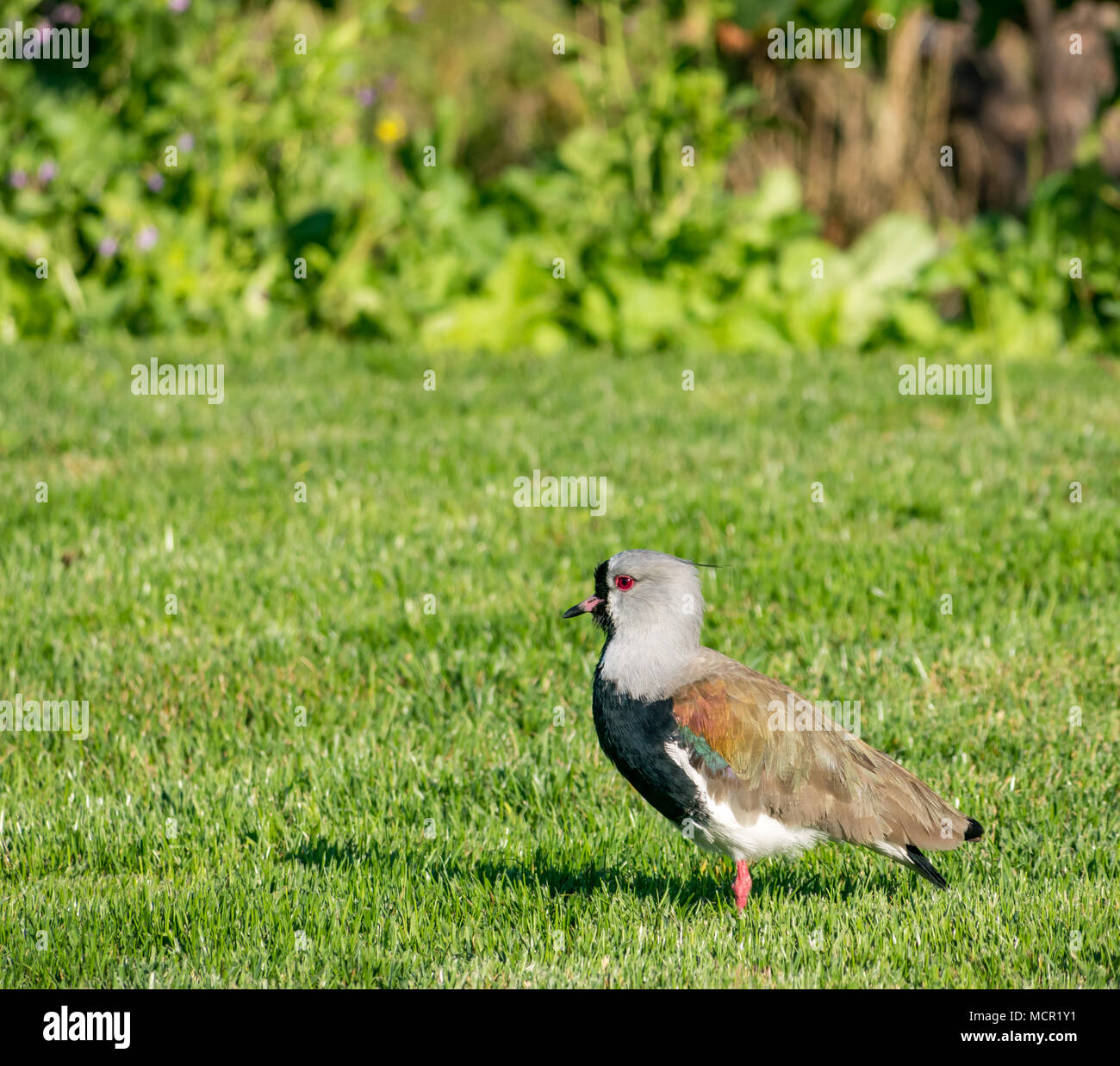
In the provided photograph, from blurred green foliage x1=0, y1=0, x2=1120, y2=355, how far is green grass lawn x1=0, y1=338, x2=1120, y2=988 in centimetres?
130

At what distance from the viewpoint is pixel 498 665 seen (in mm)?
5234

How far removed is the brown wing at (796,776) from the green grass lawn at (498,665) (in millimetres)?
251

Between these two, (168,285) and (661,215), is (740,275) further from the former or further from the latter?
(168,285)

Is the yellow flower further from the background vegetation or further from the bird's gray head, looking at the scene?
the bird's gray head

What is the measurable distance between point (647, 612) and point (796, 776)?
1.91 ft

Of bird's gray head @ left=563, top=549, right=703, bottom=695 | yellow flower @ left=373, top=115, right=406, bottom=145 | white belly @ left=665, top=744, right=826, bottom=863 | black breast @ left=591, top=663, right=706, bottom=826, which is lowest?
white belly @ left=665, top=744, right=826, bottom=863

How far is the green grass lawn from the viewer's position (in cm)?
358

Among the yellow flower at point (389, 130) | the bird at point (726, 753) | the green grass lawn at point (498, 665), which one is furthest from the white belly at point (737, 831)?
the yellow flower at point (389, 130)

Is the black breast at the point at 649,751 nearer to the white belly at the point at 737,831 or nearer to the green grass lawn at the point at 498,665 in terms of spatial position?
the white belly at the point at 737,831

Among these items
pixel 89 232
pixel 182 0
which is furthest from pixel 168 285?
pixel 182 0

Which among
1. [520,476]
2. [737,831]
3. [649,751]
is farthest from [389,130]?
[737,831]

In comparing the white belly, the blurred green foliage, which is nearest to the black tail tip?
the white belly

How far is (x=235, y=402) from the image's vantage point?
830 cm
